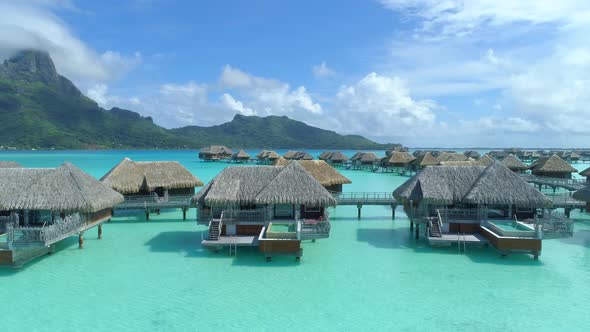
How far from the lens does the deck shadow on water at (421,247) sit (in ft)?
55.0

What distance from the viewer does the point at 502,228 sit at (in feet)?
58.9

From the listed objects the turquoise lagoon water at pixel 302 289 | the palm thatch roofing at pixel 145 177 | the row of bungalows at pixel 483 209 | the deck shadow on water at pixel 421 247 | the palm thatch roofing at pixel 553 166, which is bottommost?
the turquoise lagoon water at pixel 302 289

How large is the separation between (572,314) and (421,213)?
8592 millimetres

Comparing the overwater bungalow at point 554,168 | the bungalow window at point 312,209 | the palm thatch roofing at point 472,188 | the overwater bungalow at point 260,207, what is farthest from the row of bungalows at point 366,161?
the overwater bungalow at point 260,207

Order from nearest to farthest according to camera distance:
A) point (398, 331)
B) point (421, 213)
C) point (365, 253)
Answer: point (398, 331), point (365, 253), point (421, 213)

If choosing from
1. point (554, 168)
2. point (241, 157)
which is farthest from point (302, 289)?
point (241, 157)

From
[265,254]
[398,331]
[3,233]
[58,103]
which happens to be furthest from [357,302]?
[58,103]

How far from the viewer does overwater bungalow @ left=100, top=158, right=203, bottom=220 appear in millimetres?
25341

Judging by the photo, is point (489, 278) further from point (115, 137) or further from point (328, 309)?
point (115, 137)

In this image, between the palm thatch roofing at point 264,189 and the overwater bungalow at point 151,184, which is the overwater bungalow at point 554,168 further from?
the overwater bungalow at point 151,184

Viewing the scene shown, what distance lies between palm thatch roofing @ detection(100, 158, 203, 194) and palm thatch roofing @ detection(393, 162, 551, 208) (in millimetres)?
15587

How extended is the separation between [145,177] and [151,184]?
33.9 inches

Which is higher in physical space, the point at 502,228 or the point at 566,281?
the point at 502,228

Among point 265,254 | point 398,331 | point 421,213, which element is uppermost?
point 421,213
